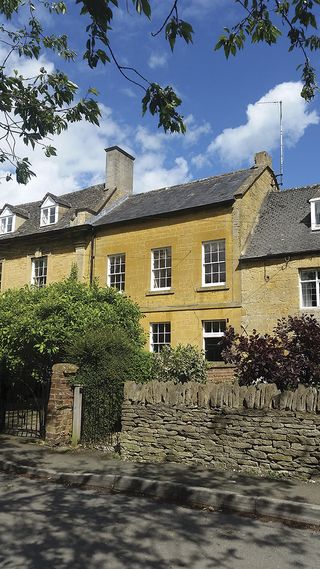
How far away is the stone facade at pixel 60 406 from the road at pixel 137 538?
3293 millimetres

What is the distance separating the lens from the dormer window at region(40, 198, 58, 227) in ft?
86.3

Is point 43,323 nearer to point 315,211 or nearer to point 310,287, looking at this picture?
point 310,287

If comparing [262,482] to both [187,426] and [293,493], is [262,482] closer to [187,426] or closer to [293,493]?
[293,493]

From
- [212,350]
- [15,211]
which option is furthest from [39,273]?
[212,350]

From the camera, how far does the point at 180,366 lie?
13906mm

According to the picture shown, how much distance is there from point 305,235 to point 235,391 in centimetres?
1225

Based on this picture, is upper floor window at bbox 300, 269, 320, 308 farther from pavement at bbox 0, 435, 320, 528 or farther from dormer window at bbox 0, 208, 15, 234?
dormer window at bbox 0, 208, 15, 234

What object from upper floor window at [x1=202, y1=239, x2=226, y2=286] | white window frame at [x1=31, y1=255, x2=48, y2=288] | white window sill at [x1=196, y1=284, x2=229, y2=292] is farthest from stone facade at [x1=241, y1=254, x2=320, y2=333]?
white window frame at [x1=31, y1=255, x2=48, y2=288]

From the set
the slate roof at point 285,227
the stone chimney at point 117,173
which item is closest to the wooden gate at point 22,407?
the slate roof at point 285,227

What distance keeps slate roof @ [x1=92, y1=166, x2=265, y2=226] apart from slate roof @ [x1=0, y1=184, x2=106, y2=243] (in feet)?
3.21

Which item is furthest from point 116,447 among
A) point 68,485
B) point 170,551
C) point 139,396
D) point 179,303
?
point 179,303

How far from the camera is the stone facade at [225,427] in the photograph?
7305 mm

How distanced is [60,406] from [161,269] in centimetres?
1196

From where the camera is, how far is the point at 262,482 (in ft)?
23.1
